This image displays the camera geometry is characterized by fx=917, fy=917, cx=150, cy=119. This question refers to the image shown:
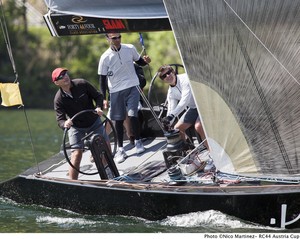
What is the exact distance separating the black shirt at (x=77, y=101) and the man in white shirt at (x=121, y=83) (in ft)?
2.88

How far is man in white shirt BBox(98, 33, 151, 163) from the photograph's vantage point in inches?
477

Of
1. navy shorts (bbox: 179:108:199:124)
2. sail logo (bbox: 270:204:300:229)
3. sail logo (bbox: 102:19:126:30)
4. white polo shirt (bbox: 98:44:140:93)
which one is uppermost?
sail logo (bbox: 102:19:126:30)

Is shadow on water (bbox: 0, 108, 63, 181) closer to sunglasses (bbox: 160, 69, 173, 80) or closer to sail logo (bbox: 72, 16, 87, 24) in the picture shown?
sunglasses (bbox: 160, 69, 173, 80)

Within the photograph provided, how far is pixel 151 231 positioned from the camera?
33.6 feet

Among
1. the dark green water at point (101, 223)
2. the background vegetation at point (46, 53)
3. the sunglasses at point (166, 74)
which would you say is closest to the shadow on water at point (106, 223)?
the dark green water at point (101, 223)

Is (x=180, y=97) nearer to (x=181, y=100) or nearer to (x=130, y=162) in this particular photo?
(x=181, y=100)

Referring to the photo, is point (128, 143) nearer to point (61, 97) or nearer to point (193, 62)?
point (61, 97)

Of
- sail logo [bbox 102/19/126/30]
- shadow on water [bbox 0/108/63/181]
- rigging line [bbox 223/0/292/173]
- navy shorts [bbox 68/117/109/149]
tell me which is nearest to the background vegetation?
shadow on water [bbox 0/108/63/181]

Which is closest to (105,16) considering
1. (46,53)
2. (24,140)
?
(24,140)

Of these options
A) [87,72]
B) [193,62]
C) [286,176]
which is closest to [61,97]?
[193,62]

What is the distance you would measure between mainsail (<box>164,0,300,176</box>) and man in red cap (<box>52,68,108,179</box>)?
171 centimetres

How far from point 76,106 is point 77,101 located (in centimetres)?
7

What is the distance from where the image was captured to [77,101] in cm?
1122

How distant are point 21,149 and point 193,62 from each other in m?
9.09
